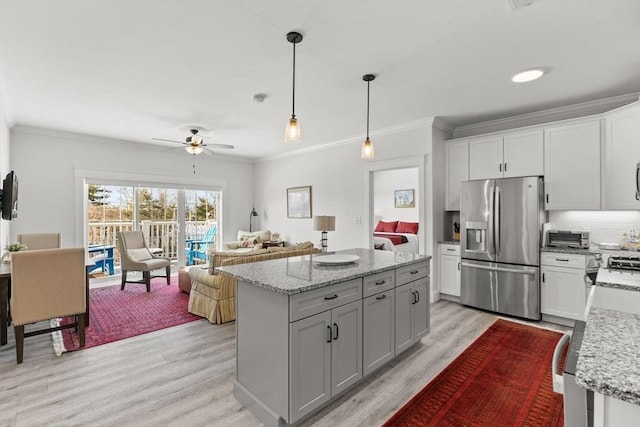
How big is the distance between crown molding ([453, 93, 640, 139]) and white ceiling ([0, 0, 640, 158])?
16 cm

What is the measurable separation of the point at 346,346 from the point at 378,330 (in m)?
0.39

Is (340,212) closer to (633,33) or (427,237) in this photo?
(427,237)

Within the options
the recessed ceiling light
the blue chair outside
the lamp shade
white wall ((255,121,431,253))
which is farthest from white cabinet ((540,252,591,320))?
the blue chair outside

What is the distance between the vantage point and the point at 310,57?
270 centimetres

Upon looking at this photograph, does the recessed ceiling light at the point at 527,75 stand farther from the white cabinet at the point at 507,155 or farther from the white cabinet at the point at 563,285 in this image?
the white cabinet at the point at 563,285

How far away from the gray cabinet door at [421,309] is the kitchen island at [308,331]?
1.09 feet

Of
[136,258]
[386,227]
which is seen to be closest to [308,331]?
[136,258]

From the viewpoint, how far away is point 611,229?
3.74 m

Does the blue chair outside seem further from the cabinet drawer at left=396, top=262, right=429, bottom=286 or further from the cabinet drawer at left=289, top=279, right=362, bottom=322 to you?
the cabinet drawer at left=289, top=279, right=362, bottom=322

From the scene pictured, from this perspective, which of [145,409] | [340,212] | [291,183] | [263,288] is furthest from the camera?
[291,183]

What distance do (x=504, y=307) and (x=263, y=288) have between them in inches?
133

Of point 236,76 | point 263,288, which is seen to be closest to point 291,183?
point 236,76

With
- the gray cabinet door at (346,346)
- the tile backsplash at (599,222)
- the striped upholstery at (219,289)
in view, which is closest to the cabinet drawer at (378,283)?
the gray cabinet door at (346,346)

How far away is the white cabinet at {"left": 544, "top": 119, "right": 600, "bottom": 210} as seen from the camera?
3562 millimetres
